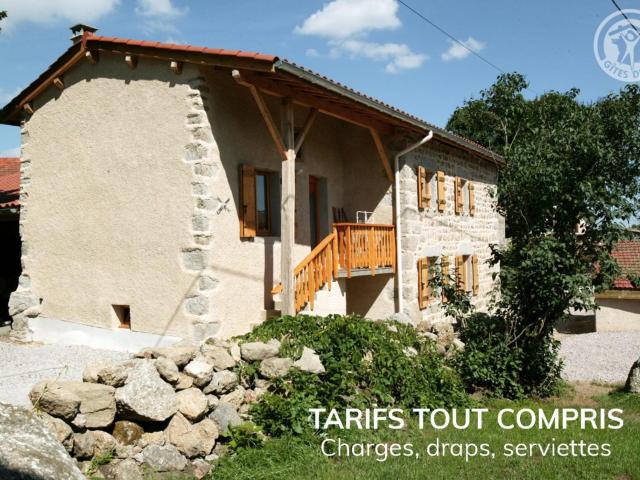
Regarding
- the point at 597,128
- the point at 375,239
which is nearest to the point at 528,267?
the point at 597,128

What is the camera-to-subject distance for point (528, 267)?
8547 millimetres

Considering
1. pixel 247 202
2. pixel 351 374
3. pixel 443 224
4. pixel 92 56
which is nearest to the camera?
pixel 351 374

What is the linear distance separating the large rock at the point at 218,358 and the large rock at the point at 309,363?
30.2 inches

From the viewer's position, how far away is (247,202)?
940 cm

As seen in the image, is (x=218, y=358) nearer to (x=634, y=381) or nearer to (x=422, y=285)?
(x=634, y=381)

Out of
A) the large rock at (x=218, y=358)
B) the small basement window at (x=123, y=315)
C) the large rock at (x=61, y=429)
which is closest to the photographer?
the large rock at (x=61, y=429)

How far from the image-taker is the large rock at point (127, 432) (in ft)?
18.0

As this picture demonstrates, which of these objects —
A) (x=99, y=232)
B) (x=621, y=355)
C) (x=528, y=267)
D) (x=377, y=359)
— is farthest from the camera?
(x=621, y=355)

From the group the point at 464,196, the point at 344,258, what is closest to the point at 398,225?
the point at 344,258

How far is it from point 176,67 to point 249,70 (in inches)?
44.9

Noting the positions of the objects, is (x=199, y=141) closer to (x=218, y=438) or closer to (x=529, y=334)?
(x=218, y=438)

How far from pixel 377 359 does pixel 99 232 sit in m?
4.84

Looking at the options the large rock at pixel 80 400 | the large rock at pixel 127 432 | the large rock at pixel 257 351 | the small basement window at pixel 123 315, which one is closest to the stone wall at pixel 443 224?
the large rock at pixel 257 351

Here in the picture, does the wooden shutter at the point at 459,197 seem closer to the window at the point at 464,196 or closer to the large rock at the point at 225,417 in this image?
the window at the point at 464,196
